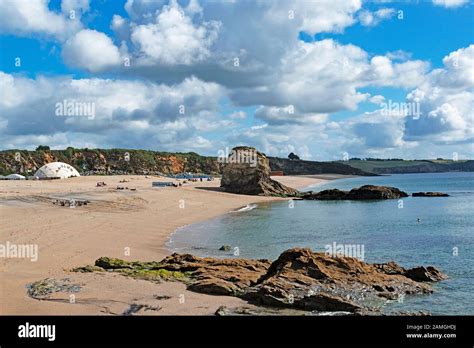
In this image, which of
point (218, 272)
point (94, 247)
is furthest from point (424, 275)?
point (94, 247)

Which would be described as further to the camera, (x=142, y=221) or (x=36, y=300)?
(x=142, y=221)

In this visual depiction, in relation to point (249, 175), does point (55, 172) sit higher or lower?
higher

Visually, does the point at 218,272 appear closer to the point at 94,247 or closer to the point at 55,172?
the point at 94,247

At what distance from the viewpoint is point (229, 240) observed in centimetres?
3231

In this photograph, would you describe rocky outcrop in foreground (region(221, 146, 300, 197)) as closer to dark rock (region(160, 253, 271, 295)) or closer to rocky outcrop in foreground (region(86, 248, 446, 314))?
dark rock (region(160, 253, 271, 295))

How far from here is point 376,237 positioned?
3462cm

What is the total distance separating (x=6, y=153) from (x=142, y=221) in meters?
106

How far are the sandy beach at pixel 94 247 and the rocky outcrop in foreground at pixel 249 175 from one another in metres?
23.6

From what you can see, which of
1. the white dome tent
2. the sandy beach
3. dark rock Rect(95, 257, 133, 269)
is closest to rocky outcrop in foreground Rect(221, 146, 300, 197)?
the sandy beach

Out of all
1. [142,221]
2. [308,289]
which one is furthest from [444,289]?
[142,221]

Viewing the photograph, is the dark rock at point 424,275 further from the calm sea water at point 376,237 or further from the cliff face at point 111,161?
the cliff face at point 111,161

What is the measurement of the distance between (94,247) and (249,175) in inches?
2215

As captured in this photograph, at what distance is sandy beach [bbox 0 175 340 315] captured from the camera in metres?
14.2

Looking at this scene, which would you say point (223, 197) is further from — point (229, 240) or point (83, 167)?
point (83, 167)
